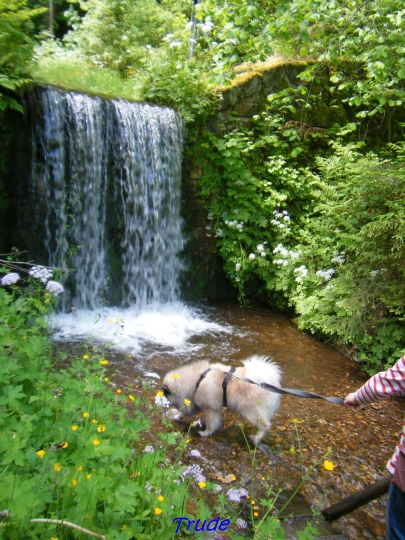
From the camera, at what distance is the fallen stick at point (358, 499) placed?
208cm

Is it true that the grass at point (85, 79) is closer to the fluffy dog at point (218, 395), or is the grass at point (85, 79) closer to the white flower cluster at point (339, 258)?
the white flower cluster at point (339, 258)

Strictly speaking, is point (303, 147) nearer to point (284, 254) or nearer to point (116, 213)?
point (284, 254)

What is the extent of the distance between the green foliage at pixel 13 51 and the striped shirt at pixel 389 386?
5.85 meters

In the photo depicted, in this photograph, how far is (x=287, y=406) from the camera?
440cm

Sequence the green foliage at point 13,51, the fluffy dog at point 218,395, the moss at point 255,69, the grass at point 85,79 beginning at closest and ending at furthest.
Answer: the fluffy dog at point 218,395, the green foliage at point 13,51, the moss at point 255,69, the grass at point 85,79

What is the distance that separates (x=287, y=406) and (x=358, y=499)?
2111mm

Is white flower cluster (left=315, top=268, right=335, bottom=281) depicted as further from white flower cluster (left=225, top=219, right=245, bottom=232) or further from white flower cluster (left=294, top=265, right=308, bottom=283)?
white flower cluster (left=225, top=219, right=245, bottom=232)

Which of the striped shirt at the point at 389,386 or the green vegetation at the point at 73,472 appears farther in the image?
the striped shirt at the point at 389,386

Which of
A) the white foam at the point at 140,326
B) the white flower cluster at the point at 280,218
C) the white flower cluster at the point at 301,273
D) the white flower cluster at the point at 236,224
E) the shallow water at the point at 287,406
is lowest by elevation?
the shallow water at the point at 287,406

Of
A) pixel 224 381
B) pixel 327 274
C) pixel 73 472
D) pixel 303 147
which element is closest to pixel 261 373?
pixel 224 381

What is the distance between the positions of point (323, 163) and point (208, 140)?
7.67 ft

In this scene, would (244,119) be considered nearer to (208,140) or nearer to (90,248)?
(208,140)

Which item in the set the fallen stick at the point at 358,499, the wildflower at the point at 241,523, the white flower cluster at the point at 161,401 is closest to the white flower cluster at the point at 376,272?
the fallen stick at the point at 358,499

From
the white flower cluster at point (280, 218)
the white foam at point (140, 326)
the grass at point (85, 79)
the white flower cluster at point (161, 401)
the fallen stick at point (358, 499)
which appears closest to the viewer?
the fallen stick at point (358, 499)
